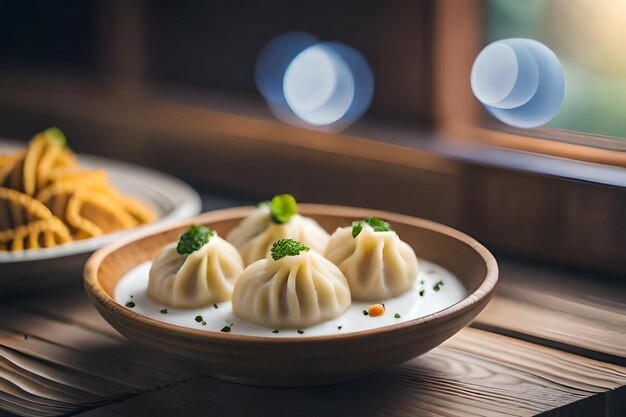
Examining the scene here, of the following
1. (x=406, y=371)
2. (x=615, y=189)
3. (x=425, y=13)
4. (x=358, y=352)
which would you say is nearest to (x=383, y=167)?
(x=425, y=13)

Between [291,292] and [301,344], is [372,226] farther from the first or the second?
[301,344]

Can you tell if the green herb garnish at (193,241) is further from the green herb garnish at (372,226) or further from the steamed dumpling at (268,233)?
the green herb garnish at (372,226)

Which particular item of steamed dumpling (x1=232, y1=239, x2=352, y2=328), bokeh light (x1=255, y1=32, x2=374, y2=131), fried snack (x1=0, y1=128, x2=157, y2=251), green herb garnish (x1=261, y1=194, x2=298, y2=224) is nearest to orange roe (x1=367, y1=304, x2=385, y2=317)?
steamed dumpling (x1=232, y1=239, x2=352, y2=328)

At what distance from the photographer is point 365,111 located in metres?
2.38

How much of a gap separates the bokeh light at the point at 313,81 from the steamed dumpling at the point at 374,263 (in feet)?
3.19

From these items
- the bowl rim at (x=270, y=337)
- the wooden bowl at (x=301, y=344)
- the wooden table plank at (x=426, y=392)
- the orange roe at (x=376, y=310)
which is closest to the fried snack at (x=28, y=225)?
the bowl rim at (x=270, y=337)

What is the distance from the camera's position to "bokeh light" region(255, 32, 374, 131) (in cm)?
242

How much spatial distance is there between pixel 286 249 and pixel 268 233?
190 millimetres

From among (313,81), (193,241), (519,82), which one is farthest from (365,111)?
(193,241)

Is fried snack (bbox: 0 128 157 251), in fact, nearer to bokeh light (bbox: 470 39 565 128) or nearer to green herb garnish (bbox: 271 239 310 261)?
green herb garnish (bbox: 271 239 310 261)

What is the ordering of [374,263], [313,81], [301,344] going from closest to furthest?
[301,344], [374,263], [313,81]

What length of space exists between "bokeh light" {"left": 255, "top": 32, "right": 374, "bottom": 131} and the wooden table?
0.92 metres

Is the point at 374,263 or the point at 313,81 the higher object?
the point at 313,81

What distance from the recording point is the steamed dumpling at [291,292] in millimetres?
1260
